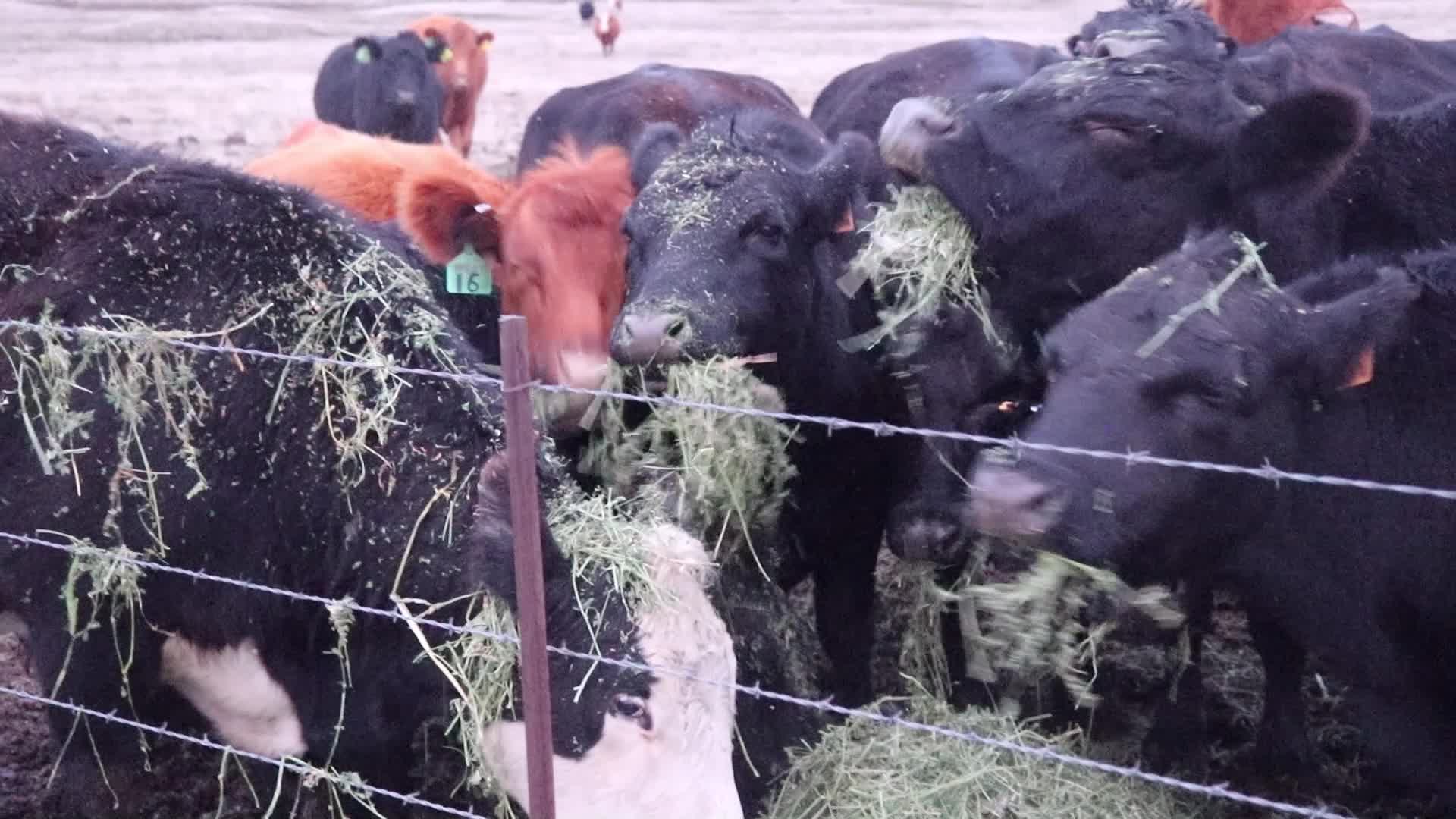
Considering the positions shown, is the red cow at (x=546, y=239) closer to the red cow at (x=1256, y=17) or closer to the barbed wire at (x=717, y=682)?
the barbed wire at (x=717, y=682)

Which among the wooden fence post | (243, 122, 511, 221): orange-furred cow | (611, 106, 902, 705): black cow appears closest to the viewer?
the wooden fence post

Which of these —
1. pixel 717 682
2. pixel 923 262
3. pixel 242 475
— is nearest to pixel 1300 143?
pixel 923 262

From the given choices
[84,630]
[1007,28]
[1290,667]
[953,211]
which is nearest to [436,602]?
[84,630]

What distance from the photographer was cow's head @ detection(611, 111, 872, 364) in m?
4.20

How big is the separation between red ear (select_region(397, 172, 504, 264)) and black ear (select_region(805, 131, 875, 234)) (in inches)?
50.3

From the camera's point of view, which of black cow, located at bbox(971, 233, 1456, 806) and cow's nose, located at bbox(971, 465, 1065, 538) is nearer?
cow's nose, located at bbox(971, 465, 1065, 538)

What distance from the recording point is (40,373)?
12.3ft

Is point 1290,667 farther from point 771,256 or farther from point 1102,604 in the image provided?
point 771,256

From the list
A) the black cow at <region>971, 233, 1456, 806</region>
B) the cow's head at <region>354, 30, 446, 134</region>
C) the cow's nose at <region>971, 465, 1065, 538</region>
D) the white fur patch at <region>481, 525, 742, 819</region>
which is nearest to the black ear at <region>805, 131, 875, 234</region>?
the black cow at <region>971, 233, 1456, 806</region>

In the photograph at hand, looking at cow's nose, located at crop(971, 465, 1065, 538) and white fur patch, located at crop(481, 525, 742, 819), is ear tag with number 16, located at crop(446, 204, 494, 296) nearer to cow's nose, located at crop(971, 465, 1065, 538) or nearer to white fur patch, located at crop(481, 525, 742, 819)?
white fur patch, located at crop(481, 525, 742, 819)

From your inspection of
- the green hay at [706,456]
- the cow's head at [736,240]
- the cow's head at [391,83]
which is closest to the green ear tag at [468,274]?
the cow's head at [736,240]

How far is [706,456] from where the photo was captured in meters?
4.19

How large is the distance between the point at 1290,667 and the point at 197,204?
352 centimetres

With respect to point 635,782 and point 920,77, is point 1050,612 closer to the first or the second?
point 635,782
